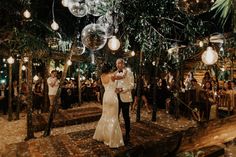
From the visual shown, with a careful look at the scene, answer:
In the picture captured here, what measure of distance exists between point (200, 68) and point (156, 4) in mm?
9967

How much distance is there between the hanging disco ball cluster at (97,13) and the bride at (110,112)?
2.21ft

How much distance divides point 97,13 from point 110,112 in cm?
274

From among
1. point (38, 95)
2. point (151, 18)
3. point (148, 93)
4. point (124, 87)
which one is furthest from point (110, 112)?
point (148, 93)

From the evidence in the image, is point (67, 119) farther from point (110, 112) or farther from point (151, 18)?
point (151, 18)

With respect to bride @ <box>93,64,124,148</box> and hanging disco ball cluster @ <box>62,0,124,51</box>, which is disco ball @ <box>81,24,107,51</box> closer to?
hanging disco ball cluster @ <box>62,0,124,51</box>

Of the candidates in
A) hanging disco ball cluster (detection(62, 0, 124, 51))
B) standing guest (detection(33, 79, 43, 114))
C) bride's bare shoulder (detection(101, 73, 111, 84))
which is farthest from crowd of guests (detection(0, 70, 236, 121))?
hanging disco ball cluster (detection(62, 0, 124, 51))

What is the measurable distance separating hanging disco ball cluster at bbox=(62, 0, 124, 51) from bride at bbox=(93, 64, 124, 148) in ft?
2.21

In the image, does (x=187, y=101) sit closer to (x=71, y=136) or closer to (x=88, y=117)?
(x=88, y=117)

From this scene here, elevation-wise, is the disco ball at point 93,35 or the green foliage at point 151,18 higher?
the green foliage at point 151,18

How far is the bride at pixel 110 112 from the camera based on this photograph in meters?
6.34

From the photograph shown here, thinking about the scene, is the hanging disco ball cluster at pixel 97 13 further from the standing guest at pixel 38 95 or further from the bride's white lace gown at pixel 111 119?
the standing guest at pixel 38 95

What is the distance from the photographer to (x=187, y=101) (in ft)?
36.5

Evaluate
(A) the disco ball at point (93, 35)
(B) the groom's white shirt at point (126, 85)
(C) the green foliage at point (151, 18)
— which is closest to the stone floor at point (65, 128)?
(B) the groom's white shirt at point (126, 85)

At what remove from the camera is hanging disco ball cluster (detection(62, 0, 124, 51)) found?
6197 millimetres
